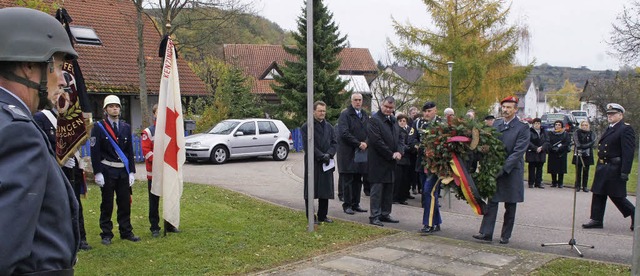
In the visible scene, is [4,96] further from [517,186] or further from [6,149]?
[517,186]

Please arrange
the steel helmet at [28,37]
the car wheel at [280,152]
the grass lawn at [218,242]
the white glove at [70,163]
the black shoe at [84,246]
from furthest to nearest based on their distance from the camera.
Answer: the car wheel at [280,152], the black shoe at [84,246], the white glove at [70,163], the grass lawn at [218,242], the steel helmet at [28,37]

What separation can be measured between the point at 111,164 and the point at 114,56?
19.4 metres

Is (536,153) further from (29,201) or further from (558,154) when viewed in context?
(29,201)

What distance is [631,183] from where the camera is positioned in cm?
1672

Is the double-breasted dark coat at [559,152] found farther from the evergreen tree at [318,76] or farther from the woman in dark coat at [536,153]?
the evergreen tree at [318,76]

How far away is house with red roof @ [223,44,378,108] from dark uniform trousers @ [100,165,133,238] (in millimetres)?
31498

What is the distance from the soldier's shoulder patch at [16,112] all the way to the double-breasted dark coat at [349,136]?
25.9ft

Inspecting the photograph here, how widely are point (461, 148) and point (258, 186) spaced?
7180 mm

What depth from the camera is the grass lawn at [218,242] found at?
6262 millimetres

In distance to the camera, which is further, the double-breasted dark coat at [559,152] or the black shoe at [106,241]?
the double-breasted dark coat at [559,152]

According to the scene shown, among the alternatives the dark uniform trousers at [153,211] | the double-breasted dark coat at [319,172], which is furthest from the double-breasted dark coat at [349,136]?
the dark uniform trousers at [153,211]

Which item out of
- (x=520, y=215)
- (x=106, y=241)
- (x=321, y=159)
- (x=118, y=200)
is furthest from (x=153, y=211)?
(x=520, y=215)

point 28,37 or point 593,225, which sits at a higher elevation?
point 28,37

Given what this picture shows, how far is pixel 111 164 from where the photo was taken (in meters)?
7.25
